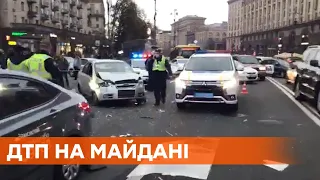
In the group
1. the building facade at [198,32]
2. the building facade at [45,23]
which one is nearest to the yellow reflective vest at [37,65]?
the building facade at [45,23]

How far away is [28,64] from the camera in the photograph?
7.70 metres

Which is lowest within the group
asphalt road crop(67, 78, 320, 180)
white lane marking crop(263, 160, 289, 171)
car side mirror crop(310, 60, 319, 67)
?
white lane marking crop(263, 160, 289, 171)

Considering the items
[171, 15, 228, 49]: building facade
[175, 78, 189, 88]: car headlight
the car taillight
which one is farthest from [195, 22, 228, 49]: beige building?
the car taillight

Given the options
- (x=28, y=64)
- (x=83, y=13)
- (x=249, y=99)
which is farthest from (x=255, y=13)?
(x=28, y=64)

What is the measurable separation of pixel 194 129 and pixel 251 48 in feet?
354

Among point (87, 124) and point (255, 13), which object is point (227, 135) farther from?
point (255, 13)

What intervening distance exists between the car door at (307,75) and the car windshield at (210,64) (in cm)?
230

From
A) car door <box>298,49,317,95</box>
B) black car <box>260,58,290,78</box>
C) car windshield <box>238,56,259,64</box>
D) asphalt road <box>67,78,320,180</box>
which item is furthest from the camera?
black car <box>260,58,290,78</box>

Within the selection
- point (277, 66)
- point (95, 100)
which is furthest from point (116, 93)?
Answer: point (277, 66)

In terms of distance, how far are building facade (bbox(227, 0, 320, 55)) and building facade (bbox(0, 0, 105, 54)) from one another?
128ft

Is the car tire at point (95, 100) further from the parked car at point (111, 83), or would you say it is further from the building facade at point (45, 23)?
the building facade at point (45, 23)

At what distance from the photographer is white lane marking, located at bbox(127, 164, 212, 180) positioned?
5.24m

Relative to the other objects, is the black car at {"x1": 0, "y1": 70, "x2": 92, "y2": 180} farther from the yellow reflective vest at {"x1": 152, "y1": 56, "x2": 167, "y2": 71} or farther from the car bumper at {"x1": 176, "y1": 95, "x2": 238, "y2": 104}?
the yellow reflective vest at {"x1": 152, "y1": 56, "x2": 167, "y2": 71}

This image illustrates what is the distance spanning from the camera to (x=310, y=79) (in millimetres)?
11359
